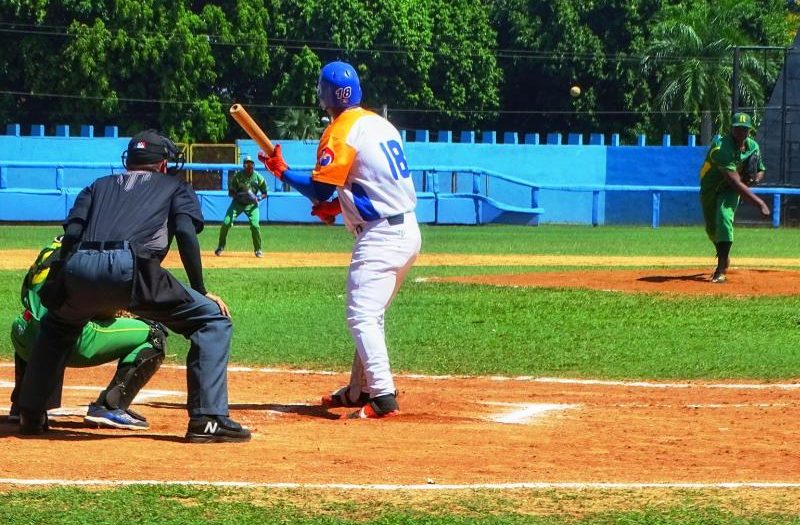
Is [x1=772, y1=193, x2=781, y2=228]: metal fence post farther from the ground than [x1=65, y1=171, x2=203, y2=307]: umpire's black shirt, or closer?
closer

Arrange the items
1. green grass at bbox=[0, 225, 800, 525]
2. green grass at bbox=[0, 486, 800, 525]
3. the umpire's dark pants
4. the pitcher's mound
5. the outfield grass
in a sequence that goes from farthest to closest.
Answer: the pitcher's mound < the outfield grass < the umpire's dark pants < green grass at bbox=[0, 225, 800, 525] < green grass at bbox=[0, 486, 800, 525]

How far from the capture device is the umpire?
6.97 metres

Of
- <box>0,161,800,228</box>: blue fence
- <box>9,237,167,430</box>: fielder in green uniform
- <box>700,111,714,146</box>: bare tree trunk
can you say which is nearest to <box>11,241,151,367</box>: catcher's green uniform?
<box>9,237,167,430</box>: fielder in green uniform

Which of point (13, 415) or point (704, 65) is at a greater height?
point (704, 65)

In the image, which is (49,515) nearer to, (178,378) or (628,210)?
(178,378)

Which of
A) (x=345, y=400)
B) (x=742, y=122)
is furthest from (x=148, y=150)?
(x=742, y=122)

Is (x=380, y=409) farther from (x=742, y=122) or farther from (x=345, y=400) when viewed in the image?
(x=742, y=122)

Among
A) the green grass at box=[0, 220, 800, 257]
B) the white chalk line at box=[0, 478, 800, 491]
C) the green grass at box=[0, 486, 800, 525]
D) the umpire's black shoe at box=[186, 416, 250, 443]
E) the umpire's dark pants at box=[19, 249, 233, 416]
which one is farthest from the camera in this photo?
the green grass at box=[0, 220, 800, 257]

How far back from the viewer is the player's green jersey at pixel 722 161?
17.0m

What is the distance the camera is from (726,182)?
17.2 m

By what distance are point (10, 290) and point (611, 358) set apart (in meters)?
8.99

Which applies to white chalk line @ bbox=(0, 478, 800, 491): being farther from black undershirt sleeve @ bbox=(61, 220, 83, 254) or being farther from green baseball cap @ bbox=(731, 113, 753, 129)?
green baseball cap @ bbox=(731, 113, 753, 129)

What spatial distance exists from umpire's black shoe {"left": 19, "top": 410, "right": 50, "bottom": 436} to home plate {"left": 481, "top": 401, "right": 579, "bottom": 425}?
8.52 feet

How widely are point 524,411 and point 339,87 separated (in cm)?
232
